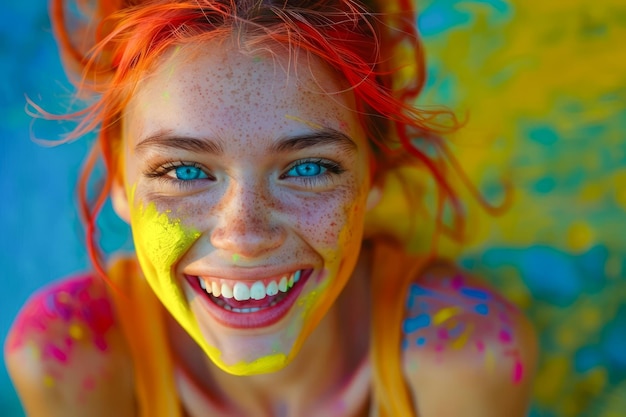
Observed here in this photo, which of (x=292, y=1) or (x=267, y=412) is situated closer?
(x=292, y=1)

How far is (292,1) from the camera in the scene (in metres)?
1.08

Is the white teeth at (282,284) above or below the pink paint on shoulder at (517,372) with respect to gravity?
above

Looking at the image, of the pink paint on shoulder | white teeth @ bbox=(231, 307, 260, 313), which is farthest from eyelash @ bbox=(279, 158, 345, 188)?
the pink paint on shoulder

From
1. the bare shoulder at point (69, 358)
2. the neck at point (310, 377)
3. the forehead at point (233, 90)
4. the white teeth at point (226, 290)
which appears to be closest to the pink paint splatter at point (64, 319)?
the bare shoulder at point (69, 358)

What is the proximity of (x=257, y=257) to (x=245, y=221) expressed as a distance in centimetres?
6

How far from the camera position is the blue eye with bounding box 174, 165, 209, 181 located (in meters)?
1.08

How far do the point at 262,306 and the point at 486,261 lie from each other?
97cm

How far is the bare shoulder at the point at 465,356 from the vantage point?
135 centimetres

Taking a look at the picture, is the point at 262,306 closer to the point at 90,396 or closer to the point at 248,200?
the point at 248,200

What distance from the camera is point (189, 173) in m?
1.08

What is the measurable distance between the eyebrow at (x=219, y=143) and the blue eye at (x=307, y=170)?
0.04m

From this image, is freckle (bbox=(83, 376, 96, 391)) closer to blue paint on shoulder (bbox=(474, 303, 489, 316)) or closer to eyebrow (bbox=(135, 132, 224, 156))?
eyebrow (bbox=(135, 132, 224, 156))

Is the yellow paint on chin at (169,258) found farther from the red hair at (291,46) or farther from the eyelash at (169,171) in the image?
the red hair at (291,46)

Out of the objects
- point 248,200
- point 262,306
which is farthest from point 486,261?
point 248,200
